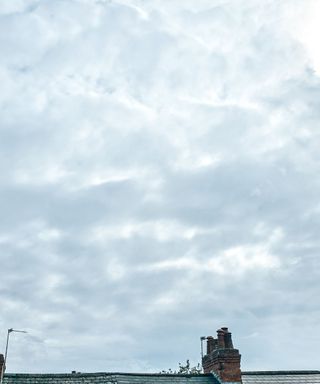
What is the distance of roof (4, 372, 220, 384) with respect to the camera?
91.2 ft

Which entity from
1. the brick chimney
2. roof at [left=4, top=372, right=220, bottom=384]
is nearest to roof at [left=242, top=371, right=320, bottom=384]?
the brick chimney

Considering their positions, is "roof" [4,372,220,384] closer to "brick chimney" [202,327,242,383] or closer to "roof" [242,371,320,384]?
"brick chimney" [202,327,242,383]

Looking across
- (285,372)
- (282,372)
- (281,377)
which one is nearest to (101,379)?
(281,377)

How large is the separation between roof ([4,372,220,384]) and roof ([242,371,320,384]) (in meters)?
2.51

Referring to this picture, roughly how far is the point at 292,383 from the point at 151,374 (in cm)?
873

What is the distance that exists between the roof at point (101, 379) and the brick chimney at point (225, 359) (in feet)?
2.66

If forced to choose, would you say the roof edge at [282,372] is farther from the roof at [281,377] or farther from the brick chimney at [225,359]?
the brick chimney at [225,359]

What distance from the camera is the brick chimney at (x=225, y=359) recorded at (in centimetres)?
2831

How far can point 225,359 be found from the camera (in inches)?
1125

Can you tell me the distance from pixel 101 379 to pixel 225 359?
7134mm

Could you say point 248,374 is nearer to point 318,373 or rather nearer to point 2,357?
point 318,373

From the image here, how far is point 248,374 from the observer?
3045 cm

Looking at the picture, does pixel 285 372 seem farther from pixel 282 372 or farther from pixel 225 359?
pixel 225 359

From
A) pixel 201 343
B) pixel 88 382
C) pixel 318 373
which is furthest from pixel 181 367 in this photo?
pixel 88 382
